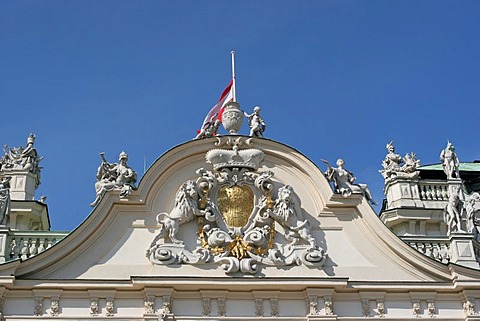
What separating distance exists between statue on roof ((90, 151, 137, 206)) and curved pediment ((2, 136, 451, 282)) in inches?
7.8

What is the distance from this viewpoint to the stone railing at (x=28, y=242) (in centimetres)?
2062

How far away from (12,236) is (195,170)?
4.49 m

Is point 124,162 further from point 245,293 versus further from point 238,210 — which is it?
point 245,293

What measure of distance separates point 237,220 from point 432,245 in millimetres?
4717

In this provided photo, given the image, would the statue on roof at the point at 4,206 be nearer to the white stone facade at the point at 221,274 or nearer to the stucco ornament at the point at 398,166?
the white stone facade at the point at 221,274

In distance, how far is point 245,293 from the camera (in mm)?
20266

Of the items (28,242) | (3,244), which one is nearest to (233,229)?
(28,242)

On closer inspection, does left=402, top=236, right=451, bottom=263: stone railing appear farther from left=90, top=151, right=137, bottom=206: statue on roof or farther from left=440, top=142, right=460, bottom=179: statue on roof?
left=90, top=151, right=137, bottom=206: statue on roof

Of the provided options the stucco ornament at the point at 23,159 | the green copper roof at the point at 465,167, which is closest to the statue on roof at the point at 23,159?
the stucco ornament at the point at 23,159

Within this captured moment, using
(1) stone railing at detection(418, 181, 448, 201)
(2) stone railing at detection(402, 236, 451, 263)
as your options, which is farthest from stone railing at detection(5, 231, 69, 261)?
(1) stone railing at detection(418, 181, 448, 201)

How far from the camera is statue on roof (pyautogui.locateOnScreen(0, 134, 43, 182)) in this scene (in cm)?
2462

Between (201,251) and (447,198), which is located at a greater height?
(447,198)

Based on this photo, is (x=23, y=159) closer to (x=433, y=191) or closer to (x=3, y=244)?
(x=3, y=244)

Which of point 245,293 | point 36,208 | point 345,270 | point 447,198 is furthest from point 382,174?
point 36,208
